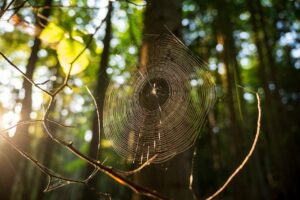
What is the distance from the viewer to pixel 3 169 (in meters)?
4.72

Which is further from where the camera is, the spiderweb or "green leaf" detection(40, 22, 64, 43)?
the spiderweb

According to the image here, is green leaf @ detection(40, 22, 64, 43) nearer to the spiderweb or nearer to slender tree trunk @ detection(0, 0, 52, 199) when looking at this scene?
the spiderweb

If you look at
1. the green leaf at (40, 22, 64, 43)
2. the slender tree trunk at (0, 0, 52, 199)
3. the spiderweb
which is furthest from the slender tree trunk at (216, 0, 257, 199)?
the green leaf at (40, 22, 64, 43)

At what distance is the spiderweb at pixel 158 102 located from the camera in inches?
85.8

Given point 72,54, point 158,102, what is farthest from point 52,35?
point 158,102

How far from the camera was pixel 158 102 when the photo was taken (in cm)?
241

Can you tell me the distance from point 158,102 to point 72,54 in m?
1.32

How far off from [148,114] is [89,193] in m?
6.26

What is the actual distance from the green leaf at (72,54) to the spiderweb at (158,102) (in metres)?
0.96

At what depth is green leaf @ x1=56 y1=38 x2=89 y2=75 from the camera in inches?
44.1

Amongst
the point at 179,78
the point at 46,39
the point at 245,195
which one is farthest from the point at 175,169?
the point at 245,195

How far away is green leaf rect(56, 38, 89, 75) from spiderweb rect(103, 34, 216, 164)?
965 millimetres

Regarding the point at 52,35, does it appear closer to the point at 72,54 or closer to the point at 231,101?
the point at 72,54

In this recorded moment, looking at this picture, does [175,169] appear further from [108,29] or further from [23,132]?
[108,29]
